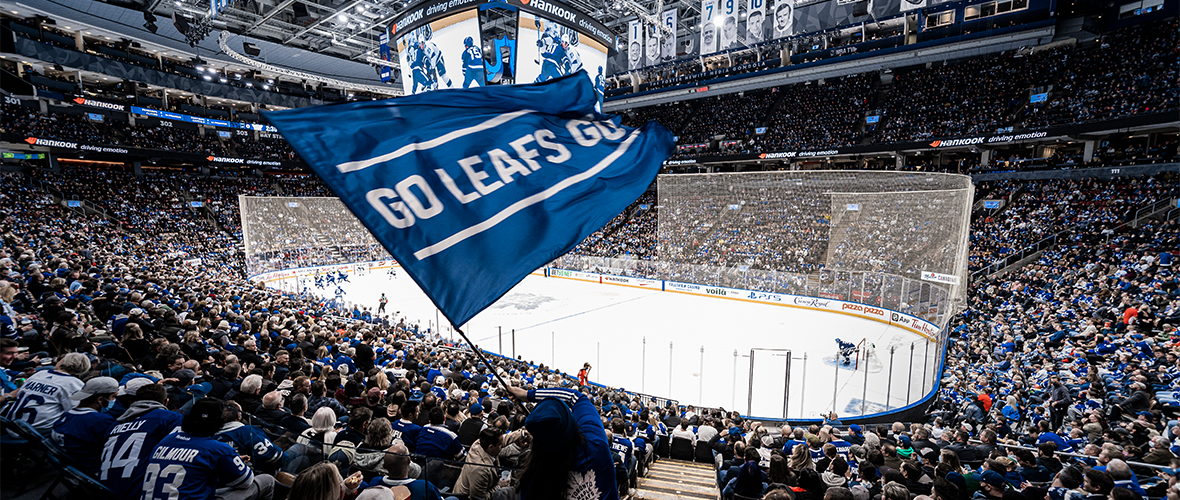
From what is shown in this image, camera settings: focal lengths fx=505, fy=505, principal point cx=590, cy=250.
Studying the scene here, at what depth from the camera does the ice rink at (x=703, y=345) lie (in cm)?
1305

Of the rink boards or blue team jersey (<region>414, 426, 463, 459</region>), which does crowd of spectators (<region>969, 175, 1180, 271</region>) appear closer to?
the rink boards

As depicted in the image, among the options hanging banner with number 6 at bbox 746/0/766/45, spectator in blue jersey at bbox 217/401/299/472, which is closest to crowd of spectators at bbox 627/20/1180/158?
hanging banner with number 6 at bbox 746/0/766/45

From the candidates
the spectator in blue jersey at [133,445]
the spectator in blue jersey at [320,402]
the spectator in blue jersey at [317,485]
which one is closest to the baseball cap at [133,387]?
the spectator in blue jersey at [133,445]

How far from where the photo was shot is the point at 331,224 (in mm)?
33781

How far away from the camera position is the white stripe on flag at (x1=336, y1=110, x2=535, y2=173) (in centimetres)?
265

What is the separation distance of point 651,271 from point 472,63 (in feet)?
61.0

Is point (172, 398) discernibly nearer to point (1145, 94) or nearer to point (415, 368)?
point (415, 368)

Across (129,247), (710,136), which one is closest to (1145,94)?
(710,136)

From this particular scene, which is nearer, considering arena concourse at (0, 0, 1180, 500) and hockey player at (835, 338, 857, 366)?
arena concourse at (0, 0, 1180, 500)

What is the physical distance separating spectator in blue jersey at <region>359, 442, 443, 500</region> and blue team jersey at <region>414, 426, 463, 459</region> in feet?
2.10

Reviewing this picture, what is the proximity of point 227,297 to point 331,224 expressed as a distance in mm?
21524

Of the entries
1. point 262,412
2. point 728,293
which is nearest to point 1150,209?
point 728,293

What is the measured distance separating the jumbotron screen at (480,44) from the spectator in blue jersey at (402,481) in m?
10.8

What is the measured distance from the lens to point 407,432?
15.4 feet
